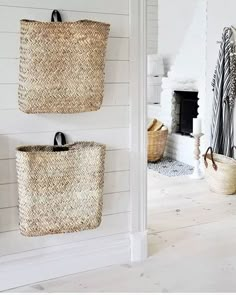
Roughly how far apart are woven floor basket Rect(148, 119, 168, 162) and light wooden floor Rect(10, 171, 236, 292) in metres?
1.32

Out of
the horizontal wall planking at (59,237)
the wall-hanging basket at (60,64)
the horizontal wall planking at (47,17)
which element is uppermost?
the horizontal wall planking at (47,17)

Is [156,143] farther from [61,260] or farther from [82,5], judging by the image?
[82,5]

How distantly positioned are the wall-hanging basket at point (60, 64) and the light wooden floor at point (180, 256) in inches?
35.6

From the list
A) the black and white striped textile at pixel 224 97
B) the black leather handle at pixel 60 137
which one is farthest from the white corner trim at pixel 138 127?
the black and white striped textile at pixel 224 97

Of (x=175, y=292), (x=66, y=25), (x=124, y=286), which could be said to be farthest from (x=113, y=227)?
(x=66, y=25)

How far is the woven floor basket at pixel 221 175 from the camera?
3.84 m

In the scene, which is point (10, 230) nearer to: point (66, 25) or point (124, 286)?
point (124, 286)

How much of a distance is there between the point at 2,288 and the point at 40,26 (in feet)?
4.28

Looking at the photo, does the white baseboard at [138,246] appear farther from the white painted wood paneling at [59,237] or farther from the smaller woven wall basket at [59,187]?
the smaller woven wall basket at [59,187]

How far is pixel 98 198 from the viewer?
7.14ft

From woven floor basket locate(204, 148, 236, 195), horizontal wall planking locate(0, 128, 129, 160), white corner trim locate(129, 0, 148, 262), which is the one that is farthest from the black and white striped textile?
horizontal wall planking locate(0, 128, 129, 160)

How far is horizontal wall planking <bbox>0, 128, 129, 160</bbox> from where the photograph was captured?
2.10m

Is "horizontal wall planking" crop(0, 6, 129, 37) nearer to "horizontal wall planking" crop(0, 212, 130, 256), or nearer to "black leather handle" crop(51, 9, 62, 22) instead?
"black leather handle" crop(51, 9, 62, 22)

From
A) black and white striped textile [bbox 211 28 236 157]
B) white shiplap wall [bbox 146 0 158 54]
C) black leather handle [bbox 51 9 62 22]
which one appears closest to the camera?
black leather handle [bbox 51 9 62 22]
